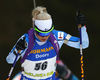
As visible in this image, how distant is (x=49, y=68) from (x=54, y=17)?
2.74 m

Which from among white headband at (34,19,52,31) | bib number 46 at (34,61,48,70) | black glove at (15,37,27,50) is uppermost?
white headband at (34,19,52,31)

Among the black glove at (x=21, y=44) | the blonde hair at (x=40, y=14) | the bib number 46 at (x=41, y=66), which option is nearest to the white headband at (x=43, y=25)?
the blonde hair at (x=40, y=14)

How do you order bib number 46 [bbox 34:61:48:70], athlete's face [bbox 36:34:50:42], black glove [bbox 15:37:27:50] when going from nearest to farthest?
black glove [bbox 15:37:27:50]
athlete's face [bbox 36:34:50:42]
bib number 46 [bbox 34:61:48:70]

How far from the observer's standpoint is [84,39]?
3049mm

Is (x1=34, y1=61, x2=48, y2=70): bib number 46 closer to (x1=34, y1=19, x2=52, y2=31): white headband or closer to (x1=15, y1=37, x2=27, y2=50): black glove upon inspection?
(x1=15, y1=37, x2=27, y2=50): black glove

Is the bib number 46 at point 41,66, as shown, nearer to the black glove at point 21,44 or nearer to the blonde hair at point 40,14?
the black glove at point 21,44

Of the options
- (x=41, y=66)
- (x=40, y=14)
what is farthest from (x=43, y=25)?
(x=41, y=66)

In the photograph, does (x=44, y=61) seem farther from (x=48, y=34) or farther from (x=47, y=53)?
(x=48, y=34)

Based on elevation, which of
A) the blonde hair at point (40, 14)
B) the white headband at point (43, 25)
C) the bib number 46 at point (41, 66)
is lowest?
the bib number 46 at point (41, 66)

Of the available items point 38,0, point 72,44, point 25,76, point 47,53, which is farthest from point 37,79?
point 38,0

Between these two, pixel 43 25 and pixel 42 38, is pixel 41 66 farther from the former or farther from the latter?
pixel 43 25

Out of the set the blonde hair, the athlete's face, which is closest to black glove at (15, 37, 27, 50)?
the athlete's face

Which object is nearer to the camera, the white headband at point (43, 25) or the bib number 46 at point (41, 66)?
the white headband at point (43, 25)

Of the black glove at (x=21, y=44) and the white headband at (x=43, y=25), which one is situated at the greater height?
the white headband at (x=43, y=25)
